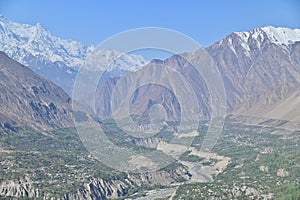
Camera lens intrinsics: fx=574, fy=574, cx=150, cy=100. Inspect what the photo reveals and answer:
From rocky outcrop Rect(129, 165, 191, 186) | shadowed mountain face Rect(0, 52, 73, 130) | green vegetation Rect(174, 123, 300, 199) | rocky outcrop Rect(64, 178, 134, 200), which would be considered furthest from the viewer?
shadowed mountain face Rect(0, 52, 73, 130)

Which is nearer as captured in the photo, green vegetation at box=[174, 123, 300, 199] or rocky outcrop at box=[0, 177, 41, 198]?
green vegetation at box=[174, 123, 300, 199]

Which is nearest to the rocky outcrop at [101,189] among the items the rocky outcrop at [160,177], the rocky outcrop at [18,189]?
the rocky outcrop at [160,177]

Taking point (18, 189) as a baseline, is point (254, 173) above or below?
below

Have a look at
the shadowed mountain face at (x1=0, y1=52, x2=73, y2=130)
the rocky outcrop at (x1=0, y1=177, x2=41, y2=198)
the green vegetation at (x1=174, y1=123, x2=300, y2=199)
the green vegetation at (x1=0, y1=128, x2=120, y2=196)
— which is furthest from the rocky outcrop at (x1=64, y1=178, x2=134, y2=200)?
the shadowed mountain face at (x1=0, y1=52, x2=73, y2=130)

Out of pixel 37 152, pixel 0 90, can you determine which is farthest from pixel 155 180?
pixel 0 90

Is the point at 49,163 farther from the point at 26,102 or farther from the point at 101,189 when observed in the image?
the point at 26,102

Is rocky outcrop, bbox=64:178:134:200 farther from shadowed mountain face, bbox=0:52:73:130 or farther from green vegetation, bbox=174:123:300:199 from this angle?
shadowed mountain face, bbox=0:52:73:130

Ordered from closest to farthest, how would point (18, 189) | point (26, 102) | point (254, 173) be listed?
1. point (18, 189)
2. point (254, 173)
3. point (26, 102)

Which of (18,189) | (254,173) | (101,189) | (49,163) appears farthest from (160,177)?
(18,189)
